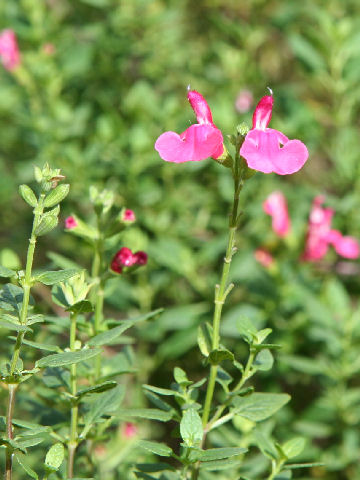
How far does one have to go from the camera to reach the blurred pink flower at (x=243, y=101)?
2448mm

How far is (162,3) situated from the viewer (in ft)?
9.39

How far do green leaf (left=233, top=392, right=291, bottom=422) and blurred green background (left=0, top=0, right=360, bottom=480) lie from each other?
76 cm

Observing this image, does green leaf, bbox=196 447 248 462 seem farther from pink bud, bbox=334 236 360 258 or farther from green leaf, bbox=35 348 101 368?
pink bud, bbox=334 236 360 258

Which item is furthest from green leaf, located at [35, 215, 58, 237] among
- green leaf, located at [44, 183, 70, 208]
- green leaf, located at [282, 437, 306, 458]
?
green leaf, located at [282, 437, 306, 458]

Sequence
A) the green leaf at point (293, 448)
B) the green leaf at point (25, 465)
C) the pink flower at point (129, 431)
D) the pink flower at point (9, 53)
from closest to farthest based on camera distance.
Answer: the green leaf at point (25, 465), the green leaf at point (293, 448), the pink flower at point (129, 431), the pink flower at point (9, 53)

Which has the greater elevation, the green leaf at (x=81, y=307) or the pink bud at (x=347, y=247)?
the green leaf at (x=81, y=307)

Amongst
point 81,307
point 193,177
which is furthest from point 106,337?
point 193,177

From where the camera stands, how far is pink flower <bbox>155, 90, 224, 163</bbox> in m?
1.03

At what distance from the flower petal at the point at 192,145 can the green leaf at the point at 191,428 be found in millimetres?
374

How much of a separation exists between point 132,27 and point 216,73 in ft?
1.19

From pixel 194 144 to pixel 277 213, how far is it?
112cm

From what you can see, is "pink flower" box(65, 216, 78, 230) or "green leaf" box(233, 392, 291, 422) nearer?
"green leaf" box(233, 392, 291, 422)

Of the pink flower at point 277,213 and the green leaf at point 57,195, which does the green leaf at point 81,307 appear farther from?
the pink flower at point 277,213

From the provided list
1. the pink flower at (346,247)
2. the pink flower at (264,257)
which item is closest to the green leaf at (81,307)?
the pink flower at (264,257)
